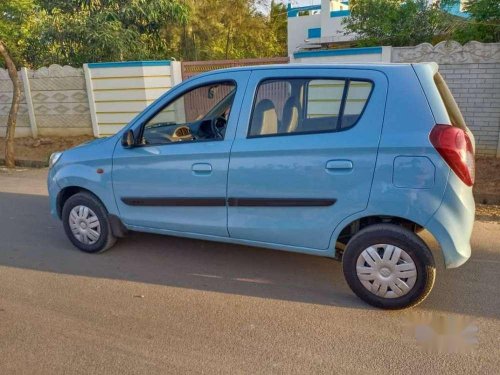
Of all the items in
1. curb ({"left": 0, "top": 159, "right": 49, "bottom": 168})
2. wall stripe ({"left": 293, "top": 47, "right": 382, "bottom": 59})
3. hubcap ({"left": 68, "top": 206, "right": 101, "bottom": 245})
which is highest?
wall stripe ({"left": 293, "top": 47, "right": 382, "bottom": 59})

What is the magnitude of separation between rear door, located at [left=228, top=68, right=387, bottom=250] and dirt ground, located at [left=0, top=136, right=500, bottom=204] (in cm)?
290

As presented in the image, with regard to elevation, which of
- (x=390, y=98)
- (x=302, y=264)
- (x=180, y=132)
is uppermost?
(x=390, y=98)

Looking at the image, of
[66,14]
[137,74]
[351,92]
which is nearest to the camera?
[351,92]

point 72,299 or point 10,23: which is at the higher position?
point 10,23

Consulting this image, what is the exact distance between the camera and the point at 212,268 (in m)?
3.85

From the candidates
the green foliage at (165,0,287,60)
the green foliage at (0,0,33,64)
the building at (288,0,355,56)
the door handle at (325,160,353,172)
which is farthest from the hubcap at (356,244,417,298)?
the building at (288,0,355,56)

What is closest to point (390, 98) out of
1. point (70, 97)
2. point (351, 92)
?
point (351, 92)

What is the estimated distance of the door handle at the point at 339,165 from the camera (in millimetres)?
2980

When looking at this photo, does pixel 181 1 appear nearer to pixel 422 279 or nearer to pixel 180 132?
pixel 180 132

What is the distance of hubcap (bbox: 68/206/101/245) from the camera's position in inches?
163

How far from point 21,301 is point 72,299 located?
40 centimetres

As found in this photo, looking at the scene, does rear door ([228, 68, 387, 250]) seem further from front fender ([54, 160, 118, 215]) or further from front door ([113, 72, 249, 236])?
front fender ([54, 160, 118, 215])

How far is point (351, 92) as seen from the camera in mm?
3068

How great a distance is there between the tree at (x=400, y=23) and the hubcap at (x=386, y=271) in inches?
264
